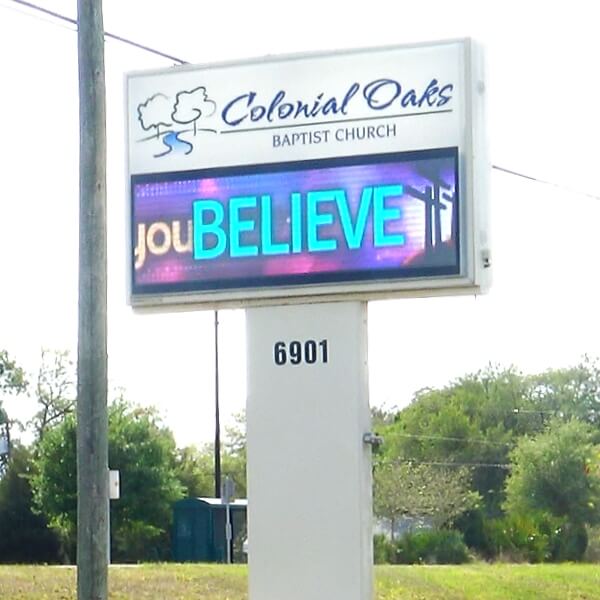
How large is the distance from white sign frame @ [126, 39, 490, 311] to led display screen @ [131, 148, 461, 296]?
66 mm

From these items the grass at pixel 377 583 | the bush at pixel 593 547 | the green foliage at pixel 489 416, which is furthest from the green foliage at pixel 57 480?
the green foliage at pixel 489 416

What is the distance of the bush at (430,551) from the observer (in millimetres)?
40062

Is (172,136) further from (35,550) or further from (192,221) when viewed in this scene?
(35,550)

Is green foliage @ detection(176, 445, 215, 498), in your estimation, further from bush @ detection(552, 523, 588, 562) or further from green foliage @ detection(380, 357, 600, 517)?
bush @ detection(552, 523, 588, 562)

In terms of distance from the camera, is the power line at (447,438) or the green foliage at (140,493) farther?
the power line at (447,438)

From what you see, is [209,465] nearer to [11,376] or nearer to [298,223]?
[11,376]

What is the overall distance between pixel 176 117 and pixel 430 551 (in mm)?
27557

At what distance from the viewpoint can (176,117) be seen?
49.0ft

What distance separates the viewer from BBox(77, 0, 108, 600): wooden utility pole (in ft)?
42.9

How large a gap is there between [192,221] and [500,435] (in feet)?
207

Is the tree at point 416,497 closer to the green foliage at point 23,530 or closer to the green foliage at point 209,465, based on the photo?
the green foliage at point 209,465

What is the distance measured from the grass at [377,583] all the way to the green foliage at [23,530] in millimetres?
19484

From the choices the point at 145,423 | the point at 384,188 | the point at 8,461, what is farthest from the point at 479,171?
the point at 8,461

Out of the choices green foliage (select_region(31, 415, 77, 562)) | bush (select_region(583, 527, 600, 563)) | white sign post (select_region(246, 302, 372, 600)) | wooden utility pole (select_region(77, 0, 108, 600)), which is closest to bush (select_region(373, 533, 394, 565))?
bush (select_region(583, 527, 600, 563))
